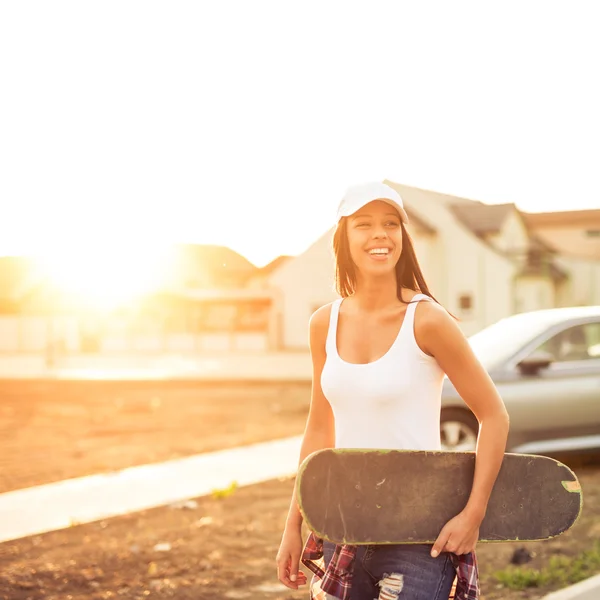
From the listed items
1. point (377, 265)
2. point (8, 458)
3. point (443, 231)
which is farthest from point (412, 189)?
point (377, 265)

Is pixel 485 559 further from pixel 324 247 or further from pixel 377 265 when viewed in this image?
pixel 324 247

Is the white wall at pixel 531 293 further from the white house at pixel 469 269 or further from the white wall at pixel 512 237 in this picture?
the white wall at pixel 512 237

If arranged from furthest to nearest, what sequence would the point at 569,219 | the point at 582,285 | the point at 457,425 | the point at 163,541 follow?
the point at 569,219, the point at 582,285, the point at 457,425, the point at 163,541

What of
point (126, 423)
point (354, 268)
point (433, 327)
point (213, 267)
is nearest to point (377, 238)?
point (354, 268)

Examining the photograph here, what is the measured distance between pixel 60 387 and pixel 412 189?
26737 millimetres

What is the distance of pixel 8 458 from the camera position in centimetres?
997

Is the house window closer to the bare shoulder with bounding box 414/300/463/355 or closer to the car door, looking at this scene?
the car door

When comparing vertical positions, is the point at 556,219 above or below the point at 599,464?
above

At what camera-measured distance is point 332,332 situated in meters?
2.31

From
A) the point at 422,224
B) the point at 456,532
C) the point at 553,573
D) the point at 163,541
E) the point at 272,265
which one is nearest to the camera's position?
the point at 456,532

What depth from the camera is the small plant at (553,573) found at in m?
4.89

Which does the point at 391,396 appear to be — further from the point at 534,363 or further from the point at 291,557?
the point at 534,363

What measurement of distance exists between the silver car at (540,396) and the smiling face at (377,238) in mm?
5751

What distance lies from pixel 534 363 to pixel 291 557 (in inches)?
240
